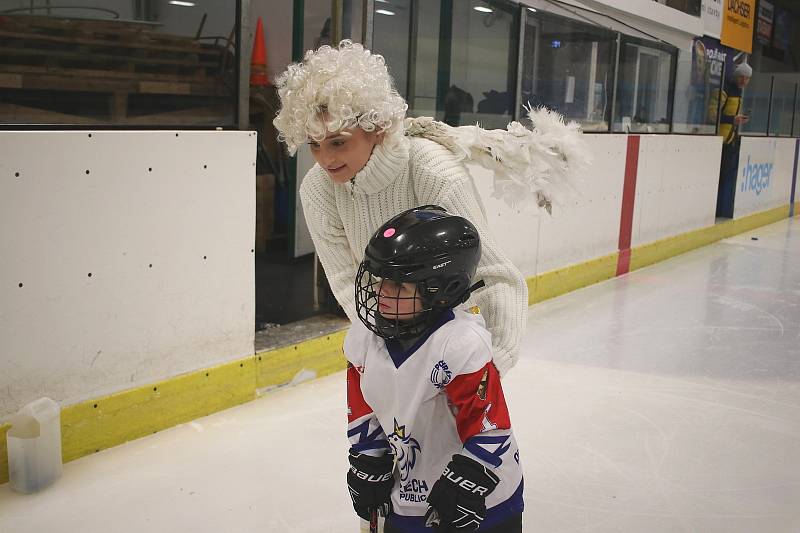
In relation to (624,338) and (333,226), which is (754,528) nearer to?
(333,226)

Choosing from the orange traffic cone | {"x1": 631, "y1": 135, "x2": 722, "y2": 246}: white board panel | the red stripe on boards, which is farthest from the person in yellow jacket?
the orange traffic cone

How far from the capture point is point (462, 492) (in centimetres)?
121

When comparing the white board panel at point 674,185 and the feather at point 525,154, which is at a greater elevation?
the feather at point 525,154

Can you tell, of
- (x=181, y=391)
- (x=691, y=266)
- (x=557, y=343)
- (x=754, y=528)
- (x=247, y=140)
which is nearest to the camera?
(x=754, y=528)

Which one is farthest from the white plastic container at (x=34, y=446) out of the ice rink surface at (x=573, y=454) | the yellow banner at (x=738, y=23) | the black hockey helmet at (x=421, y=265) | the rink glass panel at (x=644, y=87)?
the yellow banner at (x=738, y=23)

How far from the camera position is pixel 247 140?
305 cm

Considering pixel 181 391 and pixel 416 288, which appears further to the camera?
pixel 181 391

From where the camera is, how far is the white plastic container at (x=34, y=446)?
90.0 inches

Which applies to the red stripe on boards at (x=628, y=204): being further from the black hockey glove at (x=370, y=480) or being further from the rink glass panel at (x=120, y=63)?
the black hockey glove at (x=370, y=480)

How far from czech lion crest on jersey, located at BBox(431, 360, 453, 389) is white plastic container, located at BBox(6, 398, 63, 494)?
154 cm

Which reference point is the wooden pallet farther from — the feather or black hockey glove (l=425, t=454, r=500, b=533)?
black hockey glove (l=425, t=454, r=500, b=533)

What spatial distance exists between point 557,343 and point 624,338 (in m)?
0.42

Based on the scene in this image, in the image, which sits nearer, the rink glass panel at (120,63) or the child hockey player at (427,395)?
the child hockey player at (427,395)

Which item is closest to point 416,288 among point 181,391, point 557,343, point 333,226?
point 333,226
